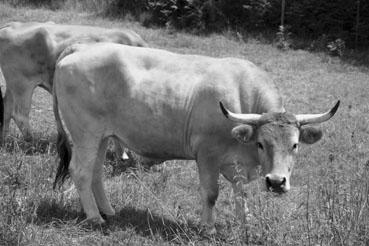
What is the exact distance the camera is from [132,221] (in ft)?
21.3

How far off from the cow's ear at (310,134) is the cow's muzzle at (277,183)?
2.01ft

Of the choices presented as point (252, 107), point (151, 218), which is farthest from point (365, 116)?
point (151, 218)

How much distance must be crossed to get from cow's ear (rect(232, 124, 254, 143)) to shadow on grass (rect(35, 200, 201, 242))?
3.21 feet

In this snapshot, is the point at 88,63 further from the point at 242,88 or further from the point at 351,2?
the point at 351,2

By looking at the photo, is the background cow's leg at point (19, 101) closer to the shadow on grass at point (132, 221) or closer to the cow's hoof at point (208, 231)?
the shadow on grass at point (132, 221)

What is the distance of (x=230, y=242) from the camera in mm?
5676

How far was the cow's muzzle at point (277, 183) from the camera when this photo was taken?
5.75m

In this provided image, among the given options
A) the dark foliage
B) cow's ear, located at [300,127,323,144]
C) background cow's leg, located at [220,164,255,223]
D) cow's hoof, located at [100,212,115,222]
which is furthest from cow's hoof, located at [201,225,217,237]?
the dark foliage

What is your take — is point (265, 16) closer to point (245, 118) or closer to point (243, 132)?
point (245, 118)

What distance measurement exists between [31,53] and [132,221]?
410 cm

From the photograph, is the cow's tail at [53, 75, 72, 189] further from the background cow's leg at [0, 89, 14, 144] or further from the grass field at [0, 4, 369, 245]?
the background cow's leg at [0, 89, 14, 144]

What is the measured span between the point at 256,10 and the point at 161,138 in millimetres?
13140

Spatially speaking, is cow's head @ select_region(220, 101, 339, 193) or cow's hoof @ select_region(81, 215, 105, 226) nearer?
cow's head @ select_region(220, 101, 339, 193)

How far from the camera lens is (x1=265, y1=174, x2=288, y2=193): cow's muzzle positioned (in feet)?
18.9
